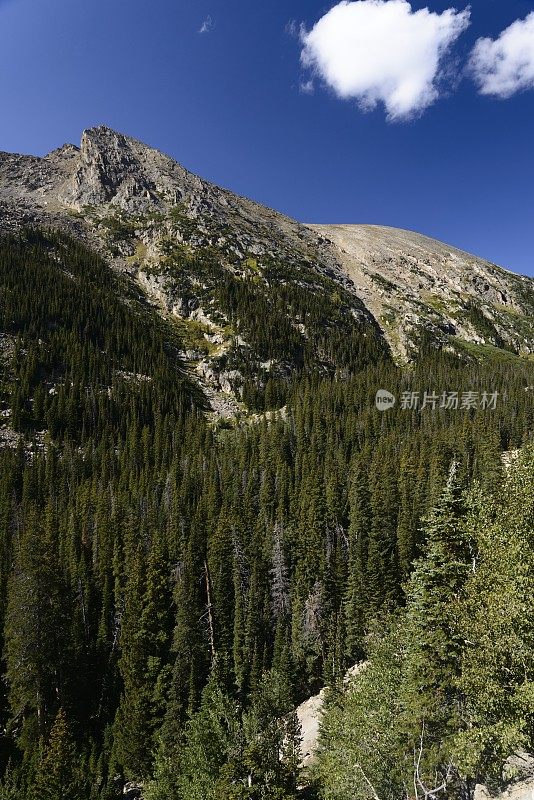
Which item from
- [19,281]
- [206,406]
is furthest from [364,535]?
[19,281]

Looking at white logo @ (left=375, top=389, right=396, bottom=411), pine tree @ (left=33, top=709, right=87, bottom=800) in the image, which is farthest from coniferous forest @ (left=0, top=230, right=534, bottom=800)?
white logo @ (left=375, top=389, right=396, bottom=411)

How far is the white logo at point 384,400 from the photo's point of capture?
137 meters

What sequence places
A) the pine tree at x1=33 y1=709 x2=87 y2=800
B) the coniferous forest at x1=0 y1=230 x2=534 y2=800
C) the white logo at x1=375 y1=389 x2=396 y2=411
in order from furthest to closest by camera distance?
the white logo at x1=375 y1=389 x2=396 y2=411 → the pine tree at x1=33 y1=709 x2=87 y2=800 → the coniferous forest at x1=0 y1=230 x2=534 y2=800

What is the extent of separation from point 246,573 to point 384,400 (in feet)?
293

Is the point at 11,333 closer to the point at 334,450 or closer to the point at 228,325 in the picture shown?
the point at 228,325

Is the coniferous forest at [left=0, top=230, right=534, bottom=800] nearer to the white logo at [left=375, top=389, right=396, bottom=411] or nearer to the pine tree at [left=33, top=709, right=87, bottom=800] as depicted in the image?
the pine tree at [left=33, top=709, right=87, bottom=800]

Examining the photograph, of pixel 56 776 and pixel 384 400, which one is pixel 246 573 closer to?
pixel 56 776

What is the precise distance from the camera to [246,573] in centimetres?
6606

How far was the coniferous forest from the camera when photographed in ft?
58.0

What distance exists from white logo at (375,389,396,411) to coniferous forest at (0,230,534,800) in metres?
2.59

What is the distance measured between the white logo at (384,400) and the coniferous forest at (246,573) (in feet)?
8.50

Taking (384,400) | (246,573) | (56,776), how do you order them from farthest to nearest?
(384,400), (246,573), (56,776)

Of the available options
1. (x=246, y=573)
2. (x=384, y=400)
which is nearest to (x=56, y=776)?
(x=246, y=573)

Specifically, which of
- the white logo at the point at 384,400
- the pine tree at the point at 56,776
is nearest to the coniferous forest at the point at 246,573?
the pine tree at the point at 56,776
